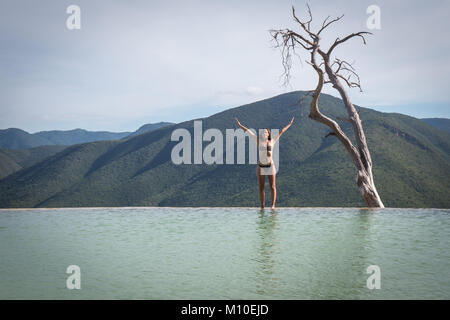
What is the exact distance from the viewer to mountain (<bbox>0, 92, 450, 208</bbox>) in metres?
58.4

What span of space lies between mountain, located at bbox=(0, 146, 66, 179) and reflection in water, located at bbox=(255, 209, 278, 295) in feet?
477

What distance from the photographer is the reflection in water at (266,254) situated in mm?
3969

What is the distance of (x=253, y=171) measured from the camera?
80.2 metres

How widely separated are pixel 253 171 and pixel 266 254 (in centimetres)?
7515

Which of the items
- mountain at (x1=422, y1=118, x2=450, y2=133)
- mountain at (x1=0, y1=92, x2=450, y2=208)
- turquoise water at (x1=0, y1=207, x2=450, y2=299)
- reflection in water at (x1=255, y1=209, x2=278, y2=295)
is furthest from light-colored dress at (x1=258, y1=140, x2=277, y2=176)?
mountain at (x1=422, y1=118, x2=450, y2=133)

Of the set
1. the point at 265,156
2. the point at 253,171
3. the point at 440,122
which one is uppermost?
the point at 440,122

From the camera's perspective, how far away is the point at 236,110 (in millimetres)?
110312

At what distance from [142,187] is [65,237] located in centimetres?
8244

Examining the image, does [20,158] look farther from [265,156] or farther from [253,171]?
[265,156]

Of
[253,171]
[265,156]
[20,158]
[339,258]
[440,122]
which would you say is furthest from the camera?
[20,158]

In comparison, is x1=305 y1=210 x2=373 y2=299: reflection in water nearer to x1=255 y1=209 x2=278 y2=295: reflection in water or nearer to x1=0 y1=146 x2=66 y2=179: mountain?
x1=255 y1=209 x2=278 y2=295: reflection in water

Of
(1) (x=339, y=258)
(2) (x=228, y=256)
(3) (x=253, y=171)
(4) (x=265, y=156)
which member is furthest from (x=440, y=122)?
(2) (x=228, y=256)
